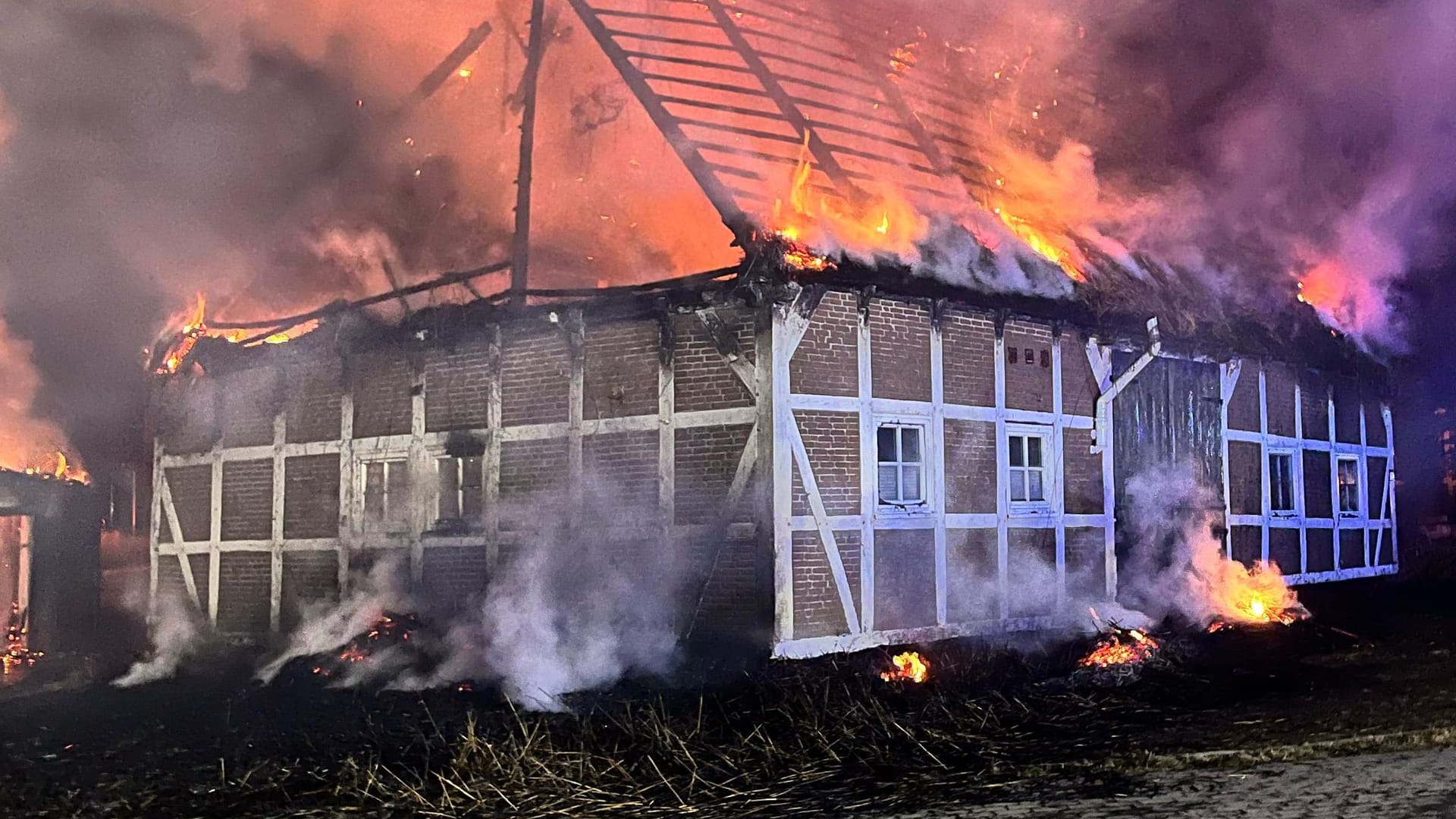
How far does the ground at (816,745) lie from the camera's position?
6027 mm

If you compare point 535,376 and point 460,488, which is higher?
point 535,376

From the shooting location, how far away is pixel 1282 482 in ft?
48.1

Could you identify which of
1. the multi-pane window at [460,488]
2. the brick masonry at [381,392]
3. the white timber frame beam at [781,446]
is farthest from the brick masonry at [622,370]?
the brick masonry at [381,392]

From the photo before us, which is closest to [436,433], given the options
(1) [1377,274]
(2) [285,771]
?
(2) [285,771]

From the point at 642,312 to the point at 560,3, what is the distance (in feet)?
18.4

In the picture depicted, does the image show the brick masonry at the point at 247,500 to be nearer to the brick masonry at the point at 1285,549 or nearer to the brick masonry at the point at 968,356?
the brick masonry at the point at 968,356

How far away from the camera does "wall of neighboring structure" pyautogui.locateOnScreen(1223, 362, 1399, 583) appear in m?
14.0

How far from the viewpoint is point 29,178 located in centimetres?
1538

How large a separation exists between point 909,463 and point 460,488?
4.58 metres

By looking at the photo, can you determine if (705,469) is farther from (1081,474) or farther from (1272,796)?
(1272,796)

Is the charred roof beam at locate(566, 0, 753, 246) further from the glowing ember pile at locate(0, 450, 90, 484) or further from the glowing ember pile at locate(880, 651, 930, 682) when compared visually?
the glowing ember pile at locate(0, 450, 90, 484)

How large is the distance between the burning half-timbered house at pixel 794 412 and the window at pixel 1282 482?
0.04 m

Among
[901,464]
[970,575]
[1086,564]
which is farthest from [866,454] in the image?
[1086,564]

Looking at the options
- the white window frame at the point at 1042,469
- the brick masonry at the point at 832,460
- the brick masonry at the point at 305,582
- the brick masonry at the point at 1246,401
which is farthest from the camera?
the brick masonry at the point at 1246,401
